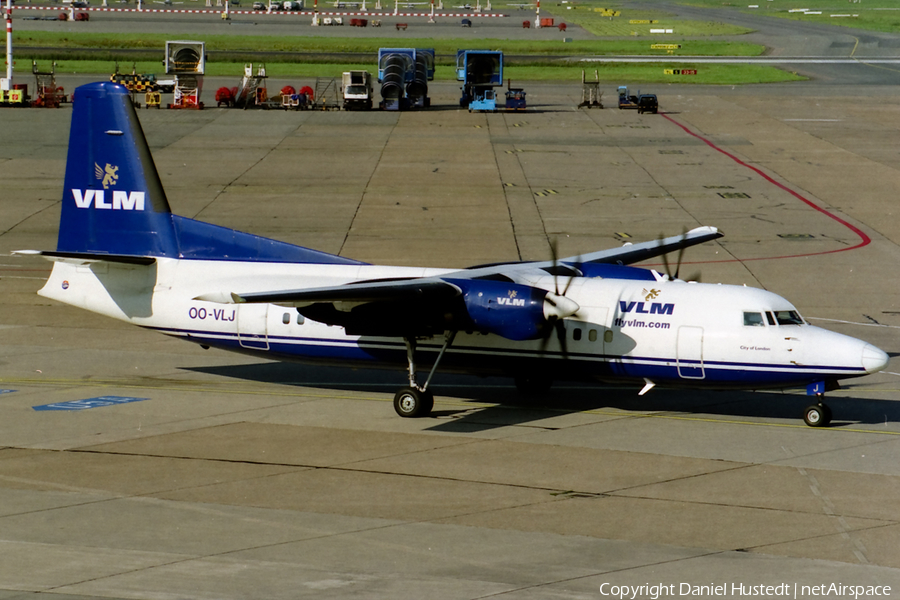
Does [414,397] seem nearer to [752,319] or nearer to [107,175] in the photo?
[752,319]

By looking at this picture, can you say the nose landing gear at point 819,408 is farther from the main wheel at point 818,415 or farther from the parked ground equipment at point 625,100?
the parked ground equipment at point 625,100

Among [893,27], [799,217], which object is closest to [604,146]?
[799,217]

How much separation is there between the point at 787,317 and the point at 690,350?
2119 mm

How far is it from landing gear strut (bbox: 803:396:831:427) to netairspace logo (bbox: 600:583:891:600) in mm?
7886

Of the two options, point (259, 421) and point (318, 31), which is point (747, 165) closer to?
point (259, 421)

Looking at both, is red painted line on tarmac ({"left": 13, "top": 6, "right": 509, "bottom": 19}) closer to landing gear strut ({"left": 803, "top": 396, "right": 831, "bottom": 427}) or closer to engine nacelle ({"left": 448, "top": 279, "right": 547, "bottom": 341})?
engine nacelle ({"left": 448, "top": 279, "right": 547, "bottom": 341})

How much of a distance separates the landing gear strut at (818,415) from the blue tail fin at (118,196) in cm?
1143

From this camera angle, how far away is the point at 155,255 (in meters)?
25.3

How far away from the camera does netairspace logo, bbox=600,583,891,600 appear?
553 inches

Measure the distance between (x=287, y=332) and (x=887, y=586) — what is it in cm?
1412

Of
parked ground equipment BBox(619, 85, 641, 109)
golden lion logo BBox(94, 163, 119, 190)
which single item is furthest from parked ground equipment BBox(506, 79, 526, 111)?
golden lion logo BBox(94, 163, 119, 190)

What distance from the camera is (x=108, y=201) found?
25.7m

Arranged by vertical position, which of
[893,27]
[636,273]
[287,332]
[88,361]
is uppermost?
[893,27]

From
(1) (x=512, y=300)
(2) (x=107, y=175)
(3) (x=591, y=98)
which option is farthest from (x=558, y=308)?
(3) (x=591, y=98)
